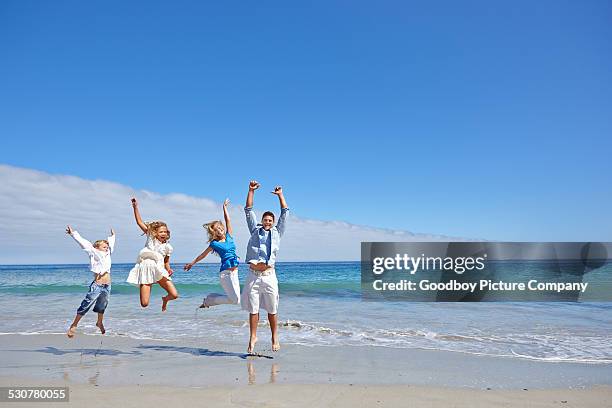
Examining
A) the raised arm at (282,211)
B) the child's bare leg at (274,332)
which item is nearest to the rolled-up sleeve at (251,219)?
the raised arm at (282,211)

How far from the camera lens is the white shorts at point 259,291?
681cm

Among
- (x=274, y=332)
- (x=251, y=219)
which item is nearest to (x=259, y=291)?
(x=274, y=332)

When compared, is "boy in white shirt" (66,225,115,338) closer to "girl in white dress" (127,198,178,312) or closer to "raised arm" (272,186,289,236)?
"girl in white dress" (127,198,178,312)

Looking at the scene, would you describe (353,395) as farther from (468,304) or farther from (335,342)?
(468,304)

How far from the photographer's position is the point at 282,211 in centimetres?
691

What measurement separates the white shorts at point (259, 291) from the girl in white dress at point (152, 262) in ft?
4.00

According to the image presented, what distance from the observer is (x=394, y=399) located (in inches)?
176

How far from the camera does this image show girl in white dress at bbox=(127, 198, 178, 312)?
695 centimetres

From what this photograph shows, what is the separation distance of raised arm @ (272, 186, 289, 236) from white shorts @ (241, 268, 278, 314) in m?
0.67

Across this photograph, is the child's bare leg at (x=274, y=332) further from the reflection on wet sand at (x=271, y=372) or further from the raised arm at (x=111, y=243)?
the raised arm at (x=111, y=243)

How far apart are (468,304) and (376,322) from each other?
5.66 m

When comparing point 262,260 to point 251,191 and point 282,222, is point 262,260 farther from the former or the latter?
point 251,191

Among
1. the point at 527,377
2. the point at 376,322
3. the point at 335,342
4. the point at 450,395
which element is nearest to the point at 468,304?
the point at 376,322

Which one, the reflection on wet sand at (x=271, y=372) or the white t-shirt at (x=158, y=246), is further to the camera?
the white t-shirt at (x=158, y=246)
